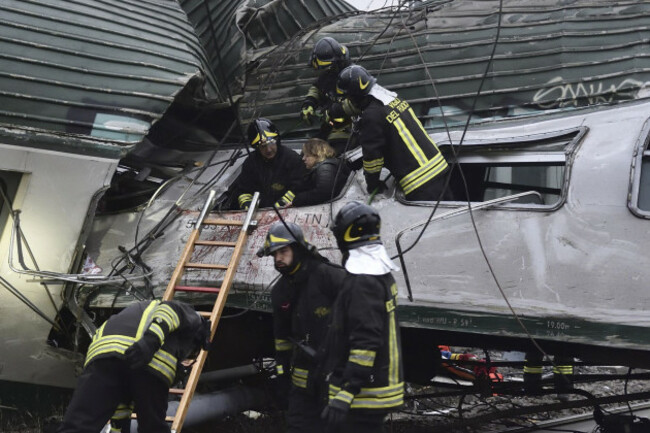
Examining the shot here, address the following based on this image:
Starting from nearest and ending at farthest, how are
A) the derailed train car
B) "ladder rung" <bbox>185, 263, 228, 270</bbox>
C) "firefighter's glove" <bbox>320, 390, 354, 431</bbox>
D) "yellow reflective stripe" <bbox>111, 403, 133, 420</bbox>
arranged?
"firefighter's glove" <bbox>320, 390, 354, 431</bbox> < "yellow reflective stripe" <bbox>111, 403, 133, 420</bbox> < the derailed train car < "ladder rung" <bbox>185, 263, 228, 270</bbox>

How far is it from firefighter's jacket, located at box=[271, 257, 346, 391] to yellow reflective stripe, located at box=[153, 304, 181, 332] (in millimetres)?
567

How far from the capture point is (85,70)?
6605 millimetres

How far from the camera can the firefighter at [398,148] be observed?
18.3 feet

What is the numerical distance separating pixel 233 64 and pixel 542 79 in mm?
3293

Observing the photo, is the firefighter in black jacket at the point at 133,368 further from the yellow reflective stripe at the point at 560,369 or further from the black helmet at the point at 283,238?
the yellow reflective stripe at the point at 560,369

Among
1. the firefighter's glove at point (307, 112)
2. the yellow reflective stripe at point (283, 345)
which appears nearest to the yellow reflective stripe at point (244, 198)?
the firefighter's glove at point (307, 112)

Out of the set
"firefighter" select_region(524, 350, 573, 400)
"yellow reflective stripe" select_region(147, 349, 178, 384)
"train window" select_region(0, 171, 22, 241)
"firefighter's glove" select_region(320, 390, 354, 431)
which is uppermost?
"train window" select_region(0, 171, 22, 241)

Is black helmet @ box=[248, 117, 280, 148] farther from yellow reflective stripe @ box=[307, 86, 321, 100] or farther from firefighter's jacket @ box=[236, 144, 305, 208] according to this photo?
yellow reflective stripe @ box=[307, 86, 321, 100]

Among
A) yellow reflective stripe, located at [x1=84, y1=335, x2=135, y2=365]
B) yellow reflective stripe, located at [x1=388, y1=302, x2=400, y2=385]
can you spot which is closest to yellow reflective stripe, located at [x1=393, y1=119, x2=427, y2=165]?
yellow reflective stripe, located at [x1=388, y1=302, x2=400, y2=385]

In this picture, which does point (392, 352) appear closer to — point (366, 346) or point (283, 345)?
point (366, 346)

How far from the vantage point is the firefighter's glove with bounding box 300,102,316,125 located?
716 centimetres

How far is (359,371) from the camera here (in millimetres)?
3893

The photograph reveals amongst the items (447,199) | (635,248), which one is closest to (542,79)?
(447,199)

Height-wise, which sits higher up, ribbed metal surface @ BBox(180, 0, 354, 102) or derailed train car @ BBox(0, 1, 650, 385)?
ribbed metal surface @ BBox(180, 0, 354, 102)
